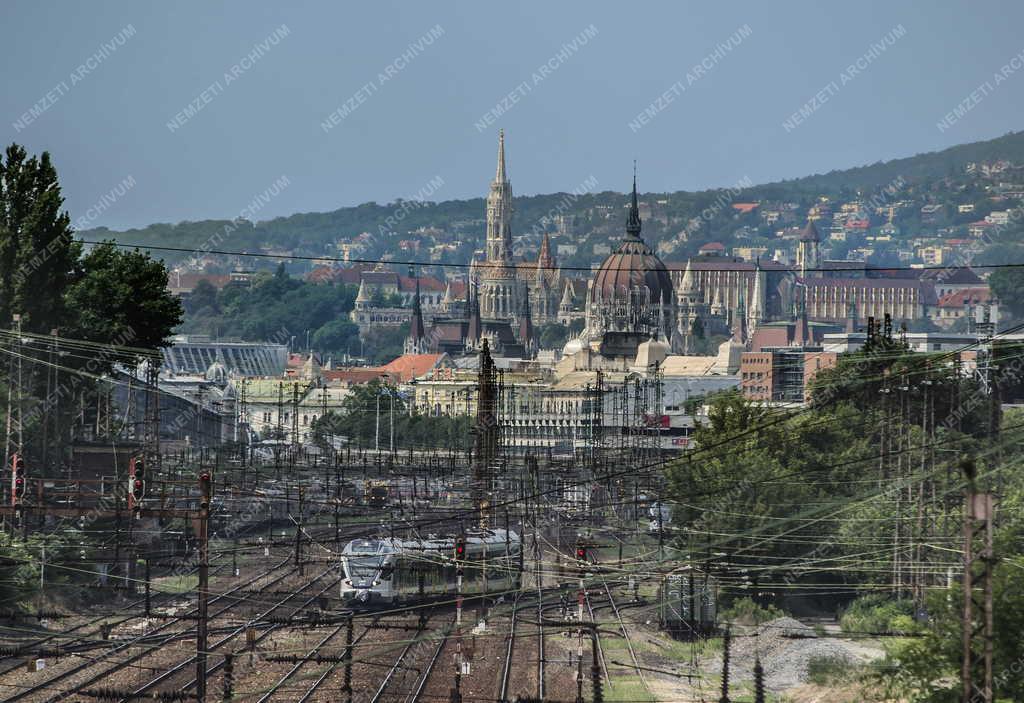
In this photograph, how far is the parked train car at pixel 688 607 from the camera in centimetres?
5025

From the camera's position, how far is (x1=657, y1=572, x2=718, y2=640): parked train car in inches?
1978

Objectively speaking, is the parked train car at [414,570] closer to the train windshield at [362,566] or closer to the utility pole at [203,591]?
the train windshield at [362,566]

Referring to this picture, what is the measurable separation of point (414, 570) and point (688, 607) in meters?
7.25

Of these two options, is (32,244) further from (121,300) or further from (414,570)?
(414,570)

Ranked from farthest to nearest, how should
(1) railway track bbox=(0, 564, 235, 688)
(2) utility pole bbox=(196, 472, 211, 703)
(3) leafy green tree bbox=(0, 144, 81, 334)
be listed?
(3) leafy green tree bbox=(0, 144, 81, 334), (1) railway track bbox=(0, 564, 235, 688), (2) utility pole bbox=(196, 472, 211, 703)

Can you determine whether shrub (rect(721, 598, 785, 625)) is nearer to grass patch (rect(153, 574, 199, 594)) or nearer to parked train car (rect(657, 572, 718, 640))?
parked train car (rect(657, 572, 718, 640))

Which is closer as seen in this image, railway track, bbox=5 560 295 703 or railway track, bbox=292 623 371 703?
railway track, bbox=5 560 295 703

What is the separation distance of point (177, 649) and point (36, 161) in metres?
25.0

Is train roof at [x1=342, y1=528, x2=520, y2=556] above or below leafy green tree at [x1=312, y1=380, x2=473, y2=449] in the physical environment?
below

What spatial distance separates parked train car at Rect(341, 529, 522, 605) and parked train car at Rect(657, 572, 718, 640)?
12.4 feet

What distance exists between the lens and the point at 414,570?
5512 cm

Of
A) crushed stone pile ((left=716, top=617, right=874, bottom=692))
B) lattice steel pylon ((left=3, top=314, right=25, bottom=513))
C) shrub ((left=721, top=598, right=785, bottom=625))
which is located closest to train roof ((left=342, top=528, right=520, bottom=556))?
shrub ((left=721, top=598, right=785, bottom=625))

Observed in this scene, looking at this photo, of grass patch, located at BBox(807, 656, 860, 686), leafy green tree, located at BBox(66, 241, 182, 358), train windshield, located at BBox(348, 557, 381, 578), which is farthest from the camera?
leafy green tree, located at BBox(66, 241, 182, 358)

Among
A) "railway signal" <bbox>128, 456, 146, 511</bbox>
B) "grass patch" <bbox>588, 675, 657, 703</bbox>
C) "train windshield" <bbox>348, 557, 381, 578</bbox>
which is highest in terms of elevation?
"railway signal" <bbox>128, 456, 146, 511</bbox>
